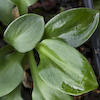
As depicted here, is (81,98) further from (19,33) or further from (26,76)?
(19,33)

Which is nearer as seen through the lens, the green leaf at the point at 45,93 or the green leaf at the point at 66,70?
the green leaf at the point at 66,70

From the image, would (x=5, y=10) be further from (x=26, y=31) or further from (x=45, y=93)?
(x=45, y=93)

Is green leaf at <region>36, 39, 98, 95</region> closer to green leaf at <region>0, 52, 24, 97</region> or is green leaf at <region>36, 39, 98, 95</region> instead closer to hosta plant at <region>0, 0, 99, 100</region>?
hosta plant at <region>0, 0, 99, 100</region>

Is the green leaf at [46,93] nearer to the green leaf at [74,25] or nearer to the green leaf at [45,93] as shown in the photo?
the green leaf at [45,93]

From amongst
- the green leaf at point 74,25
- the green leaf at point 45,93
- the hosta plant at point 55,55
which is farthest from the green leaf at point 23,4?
the green leaf at point 45,93

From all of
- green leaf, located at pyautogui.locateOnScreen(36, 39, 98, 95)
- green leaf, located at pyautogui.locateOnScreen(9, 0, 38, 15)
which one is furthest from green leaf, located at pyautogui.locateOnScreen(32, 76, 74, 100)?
green leaf, located at pyautogui.locateOnScreen(9, 0, 38, 15)

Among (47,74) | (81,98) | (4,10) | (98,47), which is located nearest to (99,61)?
(98,47)

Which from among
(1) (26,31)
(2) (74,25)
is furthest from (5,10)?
(2) (74,25)
